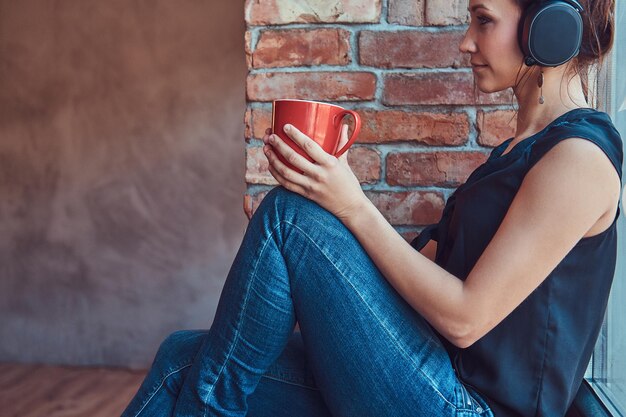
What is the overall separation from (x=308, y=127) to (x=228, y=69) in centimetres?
206

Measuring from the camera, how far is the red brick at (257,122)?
1250 mm

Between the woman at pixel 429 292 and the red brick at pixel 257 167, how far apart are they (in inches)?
13.7

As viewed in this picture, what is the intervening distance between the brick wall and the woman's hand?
0.36 m

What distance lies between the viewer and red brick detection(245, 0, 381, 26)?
47.2 inches

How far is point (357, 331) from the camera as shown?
833mm

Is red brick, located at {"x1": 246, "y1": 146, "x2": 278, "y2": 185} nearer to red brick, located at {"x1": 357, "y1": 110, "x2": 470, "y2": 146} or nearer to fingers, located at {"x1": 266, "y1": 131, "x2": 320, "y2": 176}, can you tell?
red brick, located at {"x1": 357, "y1": 110, "x2": 470, "y2": 146}

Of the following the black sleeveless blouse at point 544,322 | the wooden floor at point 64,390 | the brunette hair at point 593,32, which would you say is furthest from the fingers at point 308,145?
A: the wooden floor at point 64,390

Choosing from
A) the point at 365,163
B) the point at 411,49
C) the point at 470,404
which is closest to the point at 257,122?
the point at 365,163

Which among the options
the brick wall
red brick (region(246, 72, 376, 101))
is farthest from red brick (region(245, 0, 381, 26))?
red brick (region(246, 72, 376, 101))

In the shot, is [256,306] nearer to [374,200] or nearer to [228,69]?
[374,200]

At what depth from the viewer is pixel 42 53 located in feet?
9.34

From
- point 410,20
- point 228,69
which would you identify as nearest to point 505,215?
point 410,20

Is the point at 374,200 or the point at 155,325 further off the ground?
the point at 374,200

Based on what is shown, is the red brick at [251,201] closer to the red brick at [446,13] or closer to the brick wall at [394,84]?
the brick wall at [394,84]
